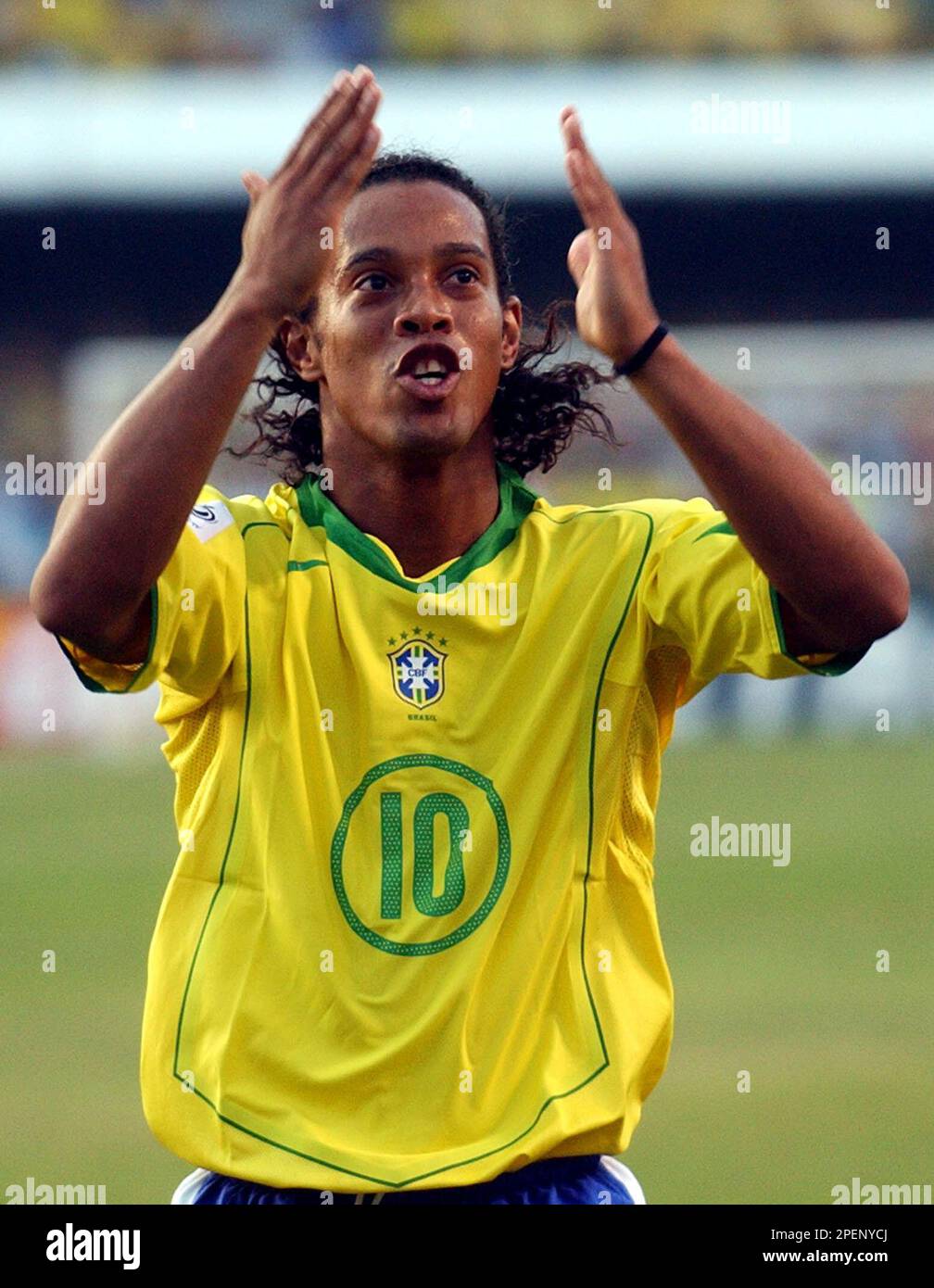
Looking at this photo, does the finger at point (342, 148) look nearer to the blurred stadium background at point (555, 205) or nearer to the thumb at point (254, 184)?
the thumb at point (254, 184)

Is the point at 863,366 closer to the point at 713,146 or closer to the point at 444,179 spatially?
the point at 713,146

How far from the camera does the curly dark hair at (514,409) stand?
11.5 ft

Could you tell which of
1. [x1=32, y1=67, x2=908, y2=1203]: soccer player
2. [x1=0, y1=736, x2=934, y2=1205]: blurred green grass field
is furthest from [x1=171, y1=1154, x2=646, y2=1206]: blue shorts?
[x1=0, y1=736, x2=934, y2=1205]: blurred green grass field

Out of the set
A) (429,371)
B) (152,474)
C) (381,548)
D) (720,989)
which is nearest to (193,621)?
(152,474)

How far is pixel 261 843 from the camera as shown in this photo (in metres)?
2.81

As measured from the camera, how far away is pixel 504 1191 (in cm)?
271

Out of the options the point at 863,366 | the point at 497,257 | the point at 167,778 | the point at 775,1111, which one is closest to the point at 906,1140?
the point at 775,1111

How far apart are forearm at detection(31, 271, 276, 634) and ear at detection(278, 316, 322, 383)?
0.60 metres

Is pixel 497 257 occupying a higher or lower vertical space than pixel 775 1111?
higher

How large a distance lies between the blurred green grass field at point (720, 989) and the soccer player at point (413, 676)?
2669mm

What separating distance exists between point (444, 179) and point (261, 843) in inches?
43.3

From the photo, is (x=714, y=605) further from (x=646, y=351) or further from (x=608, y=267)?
(x=608, y=267)

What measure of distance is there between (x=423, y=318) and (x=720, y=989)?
575cm

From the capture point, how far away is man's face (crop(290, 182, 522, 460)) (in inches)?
115
